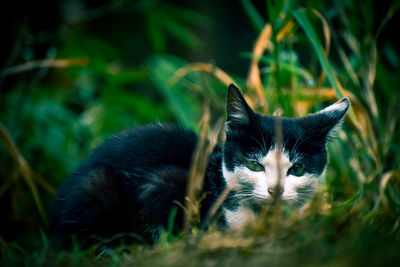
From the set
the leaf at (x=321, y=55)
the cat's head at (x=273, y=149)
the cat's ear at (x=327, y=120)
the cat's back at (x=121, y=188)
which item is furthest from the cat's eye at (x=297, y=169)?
the cat's back at (x=121, y=188)

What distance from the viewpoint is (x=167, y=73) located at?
2.33 meters

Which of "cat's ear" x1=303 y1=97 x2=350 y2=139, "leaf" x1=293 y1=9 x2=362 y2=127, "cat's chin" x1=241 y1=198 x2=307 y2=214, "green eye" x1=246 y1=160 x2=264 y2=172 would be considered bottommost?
"cat's chin" x1=241 y1=198 x2=307 y2=214

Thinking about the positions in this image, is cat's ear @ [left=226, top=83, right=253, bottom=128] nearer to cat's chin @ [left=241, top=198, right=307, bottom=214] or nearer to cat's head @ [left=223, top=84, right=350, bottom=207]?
cat's head @ [left=223, top=84, right=350, bottom=207]

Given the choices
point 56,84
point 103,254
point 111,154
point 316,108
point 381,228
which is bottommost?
point 103,254

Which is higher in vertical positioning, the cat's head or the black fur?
the cat's head

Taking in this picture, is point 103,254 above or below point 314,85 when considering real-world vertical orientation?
below

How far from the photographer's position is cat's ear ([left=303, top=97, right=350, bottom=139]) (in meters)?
1.21

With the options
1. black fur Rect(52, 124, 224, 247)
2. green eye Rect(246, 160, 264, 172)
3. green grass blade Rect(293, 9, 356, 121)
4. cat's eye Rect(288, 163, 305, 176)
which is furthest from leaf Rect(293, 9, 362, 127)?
black fur Rect(52, 124, 224, 247)

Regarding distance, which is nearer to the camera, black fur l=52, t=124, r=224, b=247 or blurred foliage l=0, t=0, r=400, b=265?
blurred foliage l=0, t=0, r=400, b=265

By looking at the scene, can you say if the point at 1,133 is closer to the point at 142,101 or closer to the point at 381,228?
the point at 142,101

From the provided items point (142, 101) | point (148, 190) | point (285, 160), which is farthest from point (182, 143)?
point (142, 101)

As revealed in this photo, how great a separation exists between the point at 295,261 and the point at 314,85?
1.12 metres

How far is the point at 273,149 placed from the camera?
1.20 m

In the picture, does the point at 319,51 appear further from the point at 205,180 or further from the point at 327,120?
the point at 205,180
